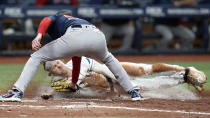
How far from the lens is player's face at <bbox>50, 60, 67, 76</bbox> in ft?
21.6

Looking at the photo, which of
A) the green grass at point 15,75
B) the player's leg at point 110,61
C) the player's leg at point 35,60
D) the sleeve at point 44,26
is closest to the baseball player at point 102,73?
the player's leg at point 110,61

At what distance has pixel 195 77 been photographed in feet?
21.7

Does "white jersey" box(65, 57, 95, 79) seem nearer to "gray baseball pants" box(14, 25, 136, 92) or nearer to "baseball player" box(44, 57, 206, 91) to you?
"baseball player" box(44, 57, 206, 91)

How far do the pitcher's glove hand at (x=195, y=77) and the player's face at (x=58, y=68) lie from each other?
161 cm

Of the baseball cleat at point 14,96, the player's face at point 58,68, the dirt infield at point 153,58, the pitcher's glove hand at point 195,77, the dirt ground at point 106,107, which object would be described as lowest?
the dirt ground at point 106,107

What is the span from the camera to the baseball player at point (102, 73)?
6598 millimetres

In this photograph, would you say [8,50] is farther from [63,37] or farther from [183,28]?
[63,37]

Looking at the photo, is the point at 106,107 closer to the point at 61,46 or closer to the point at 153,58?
the point at 61,46

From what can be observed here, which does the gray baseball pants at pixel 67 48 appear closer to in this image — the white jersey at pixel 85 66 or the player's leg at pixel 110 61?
the player's leg at pixel 110 61

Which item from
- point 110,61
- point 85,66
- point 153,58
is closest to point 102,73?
point 85,66

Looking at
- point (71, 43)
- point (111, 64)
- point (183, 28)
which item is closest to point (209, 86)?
point (111, 64)

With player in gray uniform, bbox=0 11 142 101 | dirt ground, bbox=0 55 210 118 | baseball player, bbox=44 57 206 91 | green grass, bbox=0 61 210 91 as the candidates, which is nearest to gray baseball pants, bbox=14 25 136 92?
player in gray uniform, bbox=0 11 142 101

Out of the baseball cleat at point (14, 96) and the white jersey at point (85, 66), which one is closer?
the baseball cleat at point (14, 96)

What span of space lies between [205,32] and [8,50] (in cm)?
545
